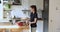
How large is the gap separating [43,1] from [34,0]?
12.9 inches

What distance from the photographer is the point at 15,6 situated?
4934 mm
